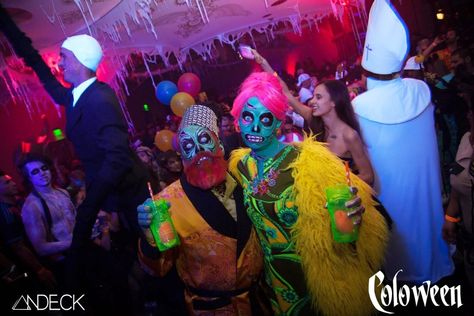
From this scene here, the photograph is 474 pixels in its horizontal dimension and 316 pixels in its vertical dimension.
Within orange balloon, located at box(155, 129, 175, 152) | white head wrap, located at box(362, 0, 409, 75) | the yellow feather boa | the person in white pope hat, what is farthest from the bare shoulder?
orange balloon, located at box(155, 129, 175, 152)

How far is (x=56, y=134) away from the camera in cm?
963

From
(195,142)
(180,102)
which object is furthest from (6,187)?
(180,102)

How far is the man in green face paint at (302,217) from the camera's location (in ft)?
5.14

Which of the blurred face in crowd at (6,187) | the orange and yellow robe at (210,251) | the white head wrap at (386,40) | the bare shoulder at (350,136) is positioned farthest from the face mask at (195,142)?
the blurred face in crowd at (6,187)

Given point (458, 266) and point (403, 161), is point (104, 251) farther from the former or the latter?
point (458, 266)

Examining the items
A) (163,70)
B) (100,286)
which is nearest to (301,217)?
(100,286)

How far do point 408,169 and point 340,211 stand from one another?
Answer: 1.68 m

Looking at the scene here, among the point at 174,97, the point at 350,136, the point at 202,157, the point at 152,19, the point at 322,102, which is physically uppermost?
the point at 152,19

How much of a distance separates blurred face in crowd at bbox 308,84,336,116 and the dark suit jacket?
1.57 m

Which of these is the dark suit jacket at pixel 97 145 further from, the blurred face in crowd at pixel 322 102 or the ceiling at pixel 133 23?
the blurred face in crowd at pixel 322 102

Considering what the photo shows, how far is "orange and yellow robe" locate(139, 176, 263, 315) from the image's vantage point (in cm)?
169

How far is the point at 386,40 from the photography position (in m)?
2.68

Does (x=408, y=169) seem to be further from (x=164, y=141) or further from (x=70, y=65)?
(x=164, y=141)

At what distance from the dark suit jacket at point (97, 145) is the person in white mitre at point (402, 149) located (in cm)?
191
